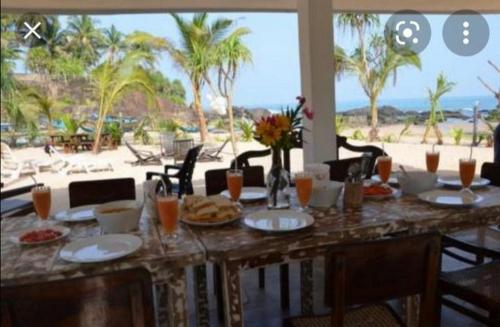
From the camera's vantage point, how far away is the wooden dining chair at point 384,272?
1163mm

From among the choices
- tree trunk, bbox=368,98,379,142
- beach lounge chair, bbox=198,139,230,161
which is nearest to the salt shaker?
beach lounge chair, bbox=198,139,230,161

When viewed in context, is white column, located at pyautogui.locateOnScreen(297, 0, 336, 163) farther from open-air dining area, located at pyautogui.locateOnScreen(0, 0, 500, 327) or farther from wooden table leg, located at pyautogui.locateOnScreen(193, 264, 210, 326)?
wooden table leg, located at pyautogui.locateOnScreen(193, 264, 210, 326)

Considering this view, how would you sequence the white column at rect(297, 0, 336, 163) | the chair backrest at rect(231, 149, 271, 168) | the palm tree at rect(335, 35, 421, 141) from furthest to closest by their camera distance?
the palm tree at rect(335, 35, 421, 141)
the white column at rect(297, 0, 336, 163)
the chair backrest at rect(231, 149, 271, 168)

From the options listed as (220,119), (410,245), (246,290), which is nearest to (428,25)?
Result: (246,290)

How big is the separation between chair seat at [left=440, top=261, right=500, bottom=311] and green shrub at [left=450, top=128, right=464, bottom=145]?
28.1 ft

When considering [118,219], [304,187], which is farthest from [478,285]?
[118,219]

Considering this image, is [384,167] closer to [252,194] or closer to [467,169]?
[467,169]

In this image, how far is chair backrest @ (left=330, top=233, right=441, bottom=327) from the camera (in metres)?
1.16

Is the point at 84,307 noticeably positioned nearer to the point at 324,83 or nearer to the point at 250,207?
the point at 250,207

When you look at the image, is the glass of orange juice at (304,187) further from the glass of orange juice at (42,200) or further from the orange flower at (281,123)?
the glass of orange juice at (42,200)

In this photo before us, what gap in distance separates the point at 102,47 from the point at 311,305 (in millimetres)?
9900

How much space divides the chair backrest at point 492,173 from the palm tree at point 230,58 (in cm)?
666

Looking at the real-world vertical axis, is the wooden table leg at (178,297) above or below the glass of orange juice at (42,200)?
below

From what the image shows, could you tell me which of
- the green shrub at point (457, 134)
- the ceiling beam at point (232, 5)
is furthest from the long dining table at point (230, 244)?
the green shrub at point (457, 134)
